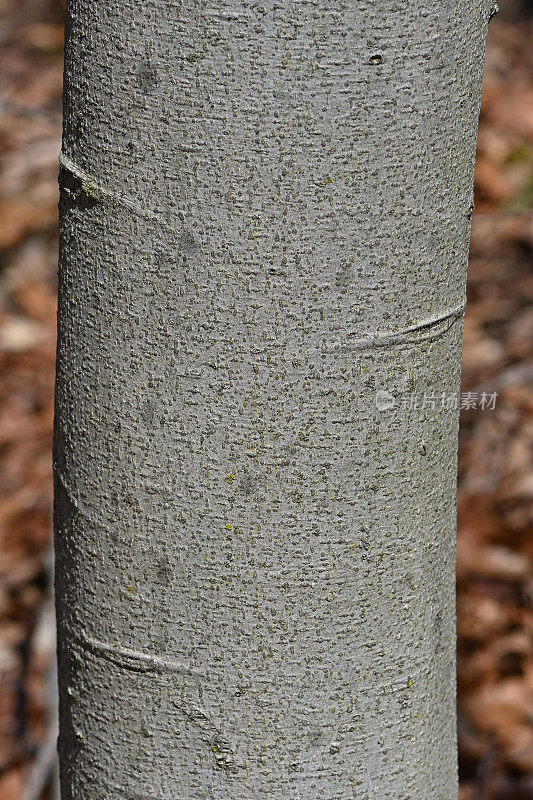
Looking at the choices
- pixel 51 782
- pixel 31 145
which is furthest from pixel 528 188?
pixel 51 782

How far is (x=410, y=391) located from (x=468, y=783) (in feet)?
5.44

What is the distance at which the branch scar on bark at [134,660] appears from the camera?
29.1 inches

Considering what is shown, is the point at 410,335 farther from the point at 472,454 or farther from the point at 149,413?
the point at 472,454

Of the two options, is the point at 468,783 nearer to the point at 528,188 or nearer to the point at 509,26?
the point at 528,188

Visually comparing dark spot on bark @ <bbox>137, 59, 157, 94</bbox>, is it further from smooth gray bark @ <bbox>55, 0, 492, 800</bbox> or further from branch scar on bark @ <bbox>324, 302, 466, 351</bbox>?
branch scar on bark @ <bbox>324, 302, 466, 351</bbox>

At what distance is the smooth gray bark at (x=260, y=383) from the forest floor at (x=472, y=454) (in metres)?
1.31

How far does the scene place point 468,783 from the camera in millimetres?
2053

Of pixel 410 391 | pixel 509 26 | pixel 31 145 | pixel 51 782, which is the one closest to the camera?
pixel 410 391

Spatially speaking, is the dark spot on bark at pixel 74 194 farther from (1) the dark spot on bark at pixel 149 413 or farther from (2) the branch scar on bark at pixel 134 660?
(2) the branch scar on bark at pixel 134 660

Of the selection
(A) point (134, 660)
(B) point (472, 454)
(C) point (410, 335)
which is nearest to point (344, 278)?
(C) point (410, 335)

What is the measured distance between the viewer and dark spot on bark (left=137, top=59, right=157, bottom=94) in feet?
2.05

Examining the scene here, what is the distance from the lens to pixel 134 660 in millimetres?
757

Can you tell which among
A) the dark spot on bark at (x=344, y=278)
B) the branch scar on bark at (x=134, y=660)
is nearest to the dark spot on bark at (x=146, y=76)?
the dark spot on bark at (x=344, y=278)

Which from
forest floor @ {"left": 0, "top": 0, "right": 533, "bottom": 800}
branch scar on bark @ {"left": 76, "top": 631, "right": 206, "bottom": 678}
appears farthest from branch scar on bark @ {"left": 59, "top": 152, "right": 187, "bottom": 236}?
forest floor @ {"left": 0, "top": 0, "right": 533, "bottom": 800}
